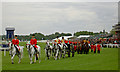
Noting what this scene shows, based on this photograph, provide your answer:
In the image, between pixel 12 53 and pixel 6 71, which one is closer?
pixel 6 71

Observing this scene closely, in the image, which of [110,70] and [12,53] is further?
[12,53]

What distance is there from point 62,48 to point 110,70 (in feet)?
33.3

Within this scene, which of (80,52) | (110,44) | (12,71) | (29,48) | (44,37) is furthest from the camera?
(44,37)

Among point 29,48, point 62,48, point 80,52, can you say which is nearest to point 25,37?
point 80,52

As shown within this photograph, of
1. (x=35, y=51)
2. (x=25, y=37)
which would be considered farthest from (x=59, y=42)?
(x=25, y=37)

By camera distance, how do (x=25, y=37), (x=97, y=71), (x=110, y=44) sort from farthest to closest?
1. (x=25, y=37)
2. (x=110, y=44)
3. (x=97, y=71)

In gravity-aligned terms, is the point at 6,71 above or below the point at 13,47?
below

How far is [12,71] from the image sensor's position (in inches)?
520

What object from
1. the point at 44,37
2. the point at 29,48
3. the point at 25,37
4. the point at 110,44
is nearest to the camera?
the point at 29,48

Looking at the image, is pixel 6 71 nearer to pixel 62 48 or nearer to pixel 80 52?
pixel 62 48

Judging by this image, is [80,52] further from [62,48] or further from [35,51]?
[35,51]

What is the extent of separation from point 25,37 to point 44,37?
695cm

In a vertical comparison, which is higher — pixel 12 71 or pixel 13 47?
pixel 13 47

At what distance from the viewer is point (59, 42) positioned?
22219 millimetres
